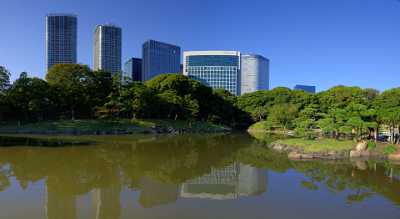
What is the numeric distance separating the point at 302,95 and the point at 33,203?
46794mm

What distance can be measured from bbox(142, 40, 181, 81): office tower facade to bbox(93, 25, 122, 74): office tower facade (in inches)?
380

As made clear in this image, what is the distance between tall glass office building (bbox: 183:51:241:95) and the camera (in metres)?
106

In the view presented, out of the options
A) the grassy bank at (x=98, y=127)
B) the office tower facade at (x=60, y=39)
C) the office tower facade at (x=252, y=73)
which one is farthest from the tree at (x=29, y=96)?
the office tower facade at (x=252, y=73)

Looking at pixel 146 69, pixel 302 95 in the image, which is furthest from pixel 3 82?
pixel 146 69

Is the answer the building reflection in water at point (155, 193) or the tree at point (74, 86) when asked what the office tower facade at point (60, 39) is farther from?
the building reflection in water at point (155, 193)

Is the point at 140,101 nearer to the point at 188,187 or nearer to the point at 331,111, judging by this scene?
the point at 331,111

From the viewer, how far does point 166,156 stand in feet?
55.2

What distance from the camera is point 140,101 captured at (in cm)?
3662

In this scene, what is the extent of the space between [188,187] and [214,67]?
320ft

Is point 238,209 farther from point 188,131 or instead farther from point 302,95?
point 302,95

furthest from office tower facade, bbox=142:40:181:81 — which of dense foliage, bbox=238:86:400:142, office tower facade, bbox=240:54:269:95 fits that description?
dense foliage, bbox=238:86:400:142

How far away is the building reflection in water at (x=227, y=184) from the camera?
944cm

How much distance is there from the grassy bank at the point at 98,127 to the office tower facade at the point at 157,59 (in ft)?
232

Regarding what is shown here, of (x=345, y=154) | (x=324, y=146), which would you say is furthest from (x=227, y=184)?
(x=345, y=154)
